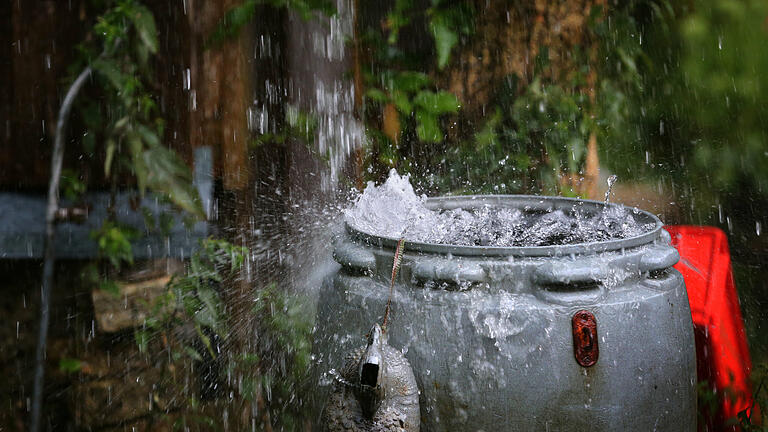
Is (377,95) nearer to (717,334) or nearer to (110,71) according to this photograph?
(110,71)

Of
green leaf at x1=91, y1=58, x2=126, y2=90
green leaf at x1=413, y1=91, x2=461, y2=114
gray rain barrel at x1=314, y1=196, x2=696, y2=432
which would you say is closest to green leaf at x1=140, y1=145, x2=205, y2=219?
green leaf at x1=91, y1=58, x2=126, y2=90

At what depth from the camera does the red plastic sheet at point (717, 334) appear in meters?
1.64

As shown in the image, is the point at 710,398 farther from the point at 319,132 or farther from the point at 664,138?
the point at 664,138

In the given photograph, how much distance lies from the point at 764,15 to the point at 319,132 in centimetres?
243

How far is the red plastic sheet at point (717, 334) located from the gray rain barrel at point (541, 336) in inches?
23.2

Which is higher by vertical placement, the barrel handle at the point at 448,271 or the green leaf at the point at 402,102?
the green leaf at the point at 402,102

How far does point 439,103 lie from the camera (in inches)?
94.4

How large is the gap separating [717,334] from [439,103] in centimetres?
126

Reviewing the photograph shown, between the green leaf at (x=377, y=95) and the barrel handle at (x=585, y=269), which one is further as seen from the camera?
the green leaf at (x=377, y=95)

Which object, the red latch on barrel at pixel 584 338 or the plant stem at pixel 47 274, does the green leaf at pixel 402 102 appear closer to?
the plant stem at pixel 47 274

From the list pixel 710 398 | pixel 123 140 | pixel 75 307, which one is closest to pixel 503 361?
pixel 710 398

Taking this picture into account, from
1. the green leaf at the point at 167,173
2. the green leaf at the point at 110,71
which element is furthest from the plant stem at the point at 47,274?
the green leaf at the point at 167,173

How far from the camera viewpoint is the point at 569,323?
3.40ft

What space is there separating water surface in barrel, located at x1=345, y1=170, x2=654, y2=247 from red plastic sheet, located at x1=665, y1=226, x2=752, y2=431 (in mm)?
387
